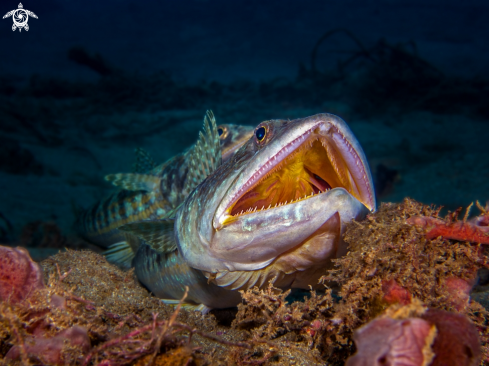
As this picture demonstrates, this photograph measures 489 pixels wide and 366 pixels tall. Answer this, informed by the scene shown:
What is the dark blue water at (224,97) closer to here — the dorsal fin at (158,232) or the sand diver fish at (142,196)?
the sand diver fish at (142,196)

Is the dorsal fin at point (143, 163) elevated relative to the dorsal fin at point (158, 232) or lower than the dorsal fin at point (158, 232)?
elevated

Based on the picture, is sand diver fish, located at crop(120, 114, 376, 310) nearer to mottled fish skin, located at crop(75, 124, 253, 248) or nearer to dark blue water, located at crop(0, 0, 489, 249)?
mottled fish skin, located at crop(75, 124, 253, 248)

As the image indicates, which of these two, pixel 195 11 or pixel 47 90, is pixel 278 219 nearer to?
pixel 47 90

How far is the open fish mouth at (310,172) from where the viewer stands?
1.79m

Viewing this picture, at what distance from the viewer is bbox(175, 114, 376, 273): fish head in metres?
1.68

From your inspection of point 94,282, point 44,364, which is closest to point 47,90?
point 94,282

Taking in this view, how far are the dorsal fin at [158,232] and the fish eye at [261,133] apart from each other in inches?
50.1

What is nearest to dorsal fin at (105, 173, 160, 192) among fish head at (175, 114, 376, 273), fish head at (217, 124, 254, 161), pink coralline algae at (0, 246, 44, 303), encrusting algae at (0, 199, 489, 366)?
fish head at (217, 124, 254, 161)

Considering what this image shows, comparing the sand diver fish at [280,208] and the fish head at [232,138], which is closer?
the sand diver fish at [280,208]

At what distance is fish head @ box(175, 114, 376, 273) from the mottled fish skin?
2.17 meters

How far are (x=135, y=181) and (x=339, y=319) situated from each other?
4.02 meters

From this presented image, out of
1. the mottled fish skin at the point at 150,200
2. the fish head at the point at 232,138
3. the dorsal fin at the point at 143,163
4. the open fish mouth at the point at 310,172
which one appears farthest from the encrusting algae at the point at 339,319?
the dorsal fin at the point at 143,163

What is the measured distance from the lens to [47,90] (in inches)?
712

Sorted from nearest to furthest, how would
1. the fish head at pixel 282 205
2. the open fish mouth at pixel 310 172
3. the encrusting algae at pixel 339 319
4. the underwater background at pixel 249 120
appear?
the encrusting algae at pixel 339 319
the underwater background at pixel 249 120
the fish head at pixel 282 205
the open fish mouth at pixel 310 172
